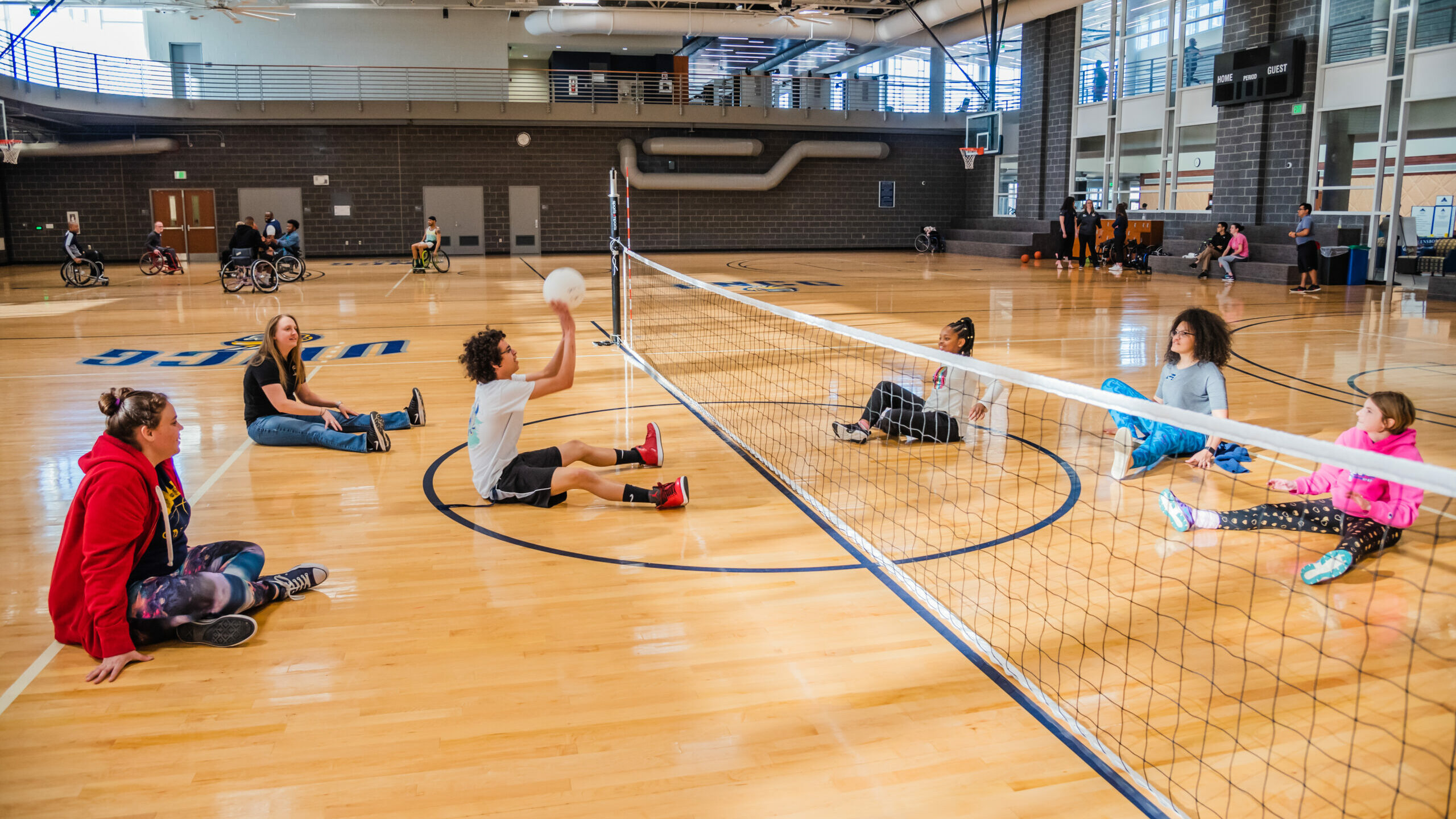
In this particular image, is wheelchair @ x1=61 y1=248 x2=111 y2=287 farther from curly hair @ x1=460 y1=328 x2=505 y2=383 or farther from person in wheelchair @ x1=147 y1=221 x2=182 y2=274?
curly hair @ x1=460 y1=328 x2=505 y2=383

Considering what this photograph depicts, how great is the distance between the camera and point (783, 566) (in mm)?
4684

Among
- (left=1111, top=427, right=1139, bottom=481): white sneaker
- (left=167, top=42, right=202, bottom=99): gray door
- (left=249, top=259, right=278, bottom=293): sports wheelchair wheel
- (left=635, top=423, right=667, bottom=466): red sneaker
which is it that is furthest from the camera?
(left=167, top=42, right=202, bottom=99): gray door

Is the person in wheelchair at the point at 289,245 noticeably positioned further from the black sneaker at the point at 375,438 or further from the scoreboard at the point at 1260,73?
the scoreboard at the point at 1260,73

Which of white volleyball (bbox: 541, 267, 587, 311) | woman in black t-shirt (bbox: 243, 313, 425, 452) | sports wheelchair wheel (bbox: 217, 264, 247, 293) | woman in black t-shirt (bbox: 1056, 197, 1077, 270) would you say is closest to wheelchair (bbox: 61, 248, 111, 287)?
sports wheelchair wheel (bbox: 217, 264, 247, 293)

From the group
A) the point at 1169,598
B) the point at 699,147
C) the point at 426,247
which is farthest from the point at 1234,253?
the point at 1169,598

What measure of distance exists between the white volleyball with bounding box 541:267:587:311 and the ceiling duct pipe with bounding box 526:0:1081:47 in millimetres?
23252

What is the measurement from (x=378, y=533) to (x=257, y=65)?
27999 millimetres

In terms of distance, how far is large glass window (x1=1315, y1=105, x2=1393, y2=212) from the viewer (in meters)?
19.5

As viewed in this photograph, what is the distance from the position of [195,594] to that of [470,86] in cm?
3041

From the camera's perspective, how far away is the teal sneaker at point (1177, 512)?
5086 millimetres

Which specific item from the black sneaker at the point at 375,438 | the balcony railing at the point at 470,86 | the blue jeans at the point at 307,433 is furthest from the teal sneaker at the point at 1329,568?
the balcony railing at the point at 470,86

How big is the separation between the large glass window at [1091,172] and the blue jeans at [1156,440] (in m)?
22.9

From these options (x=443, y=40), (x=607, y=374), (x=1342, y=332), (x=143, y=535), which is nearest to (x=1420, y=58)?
(x=1342, y=332)

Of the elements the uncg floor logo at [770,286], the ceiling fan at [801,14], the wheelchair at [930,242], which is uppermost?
the ceiling fan at [801,14]
